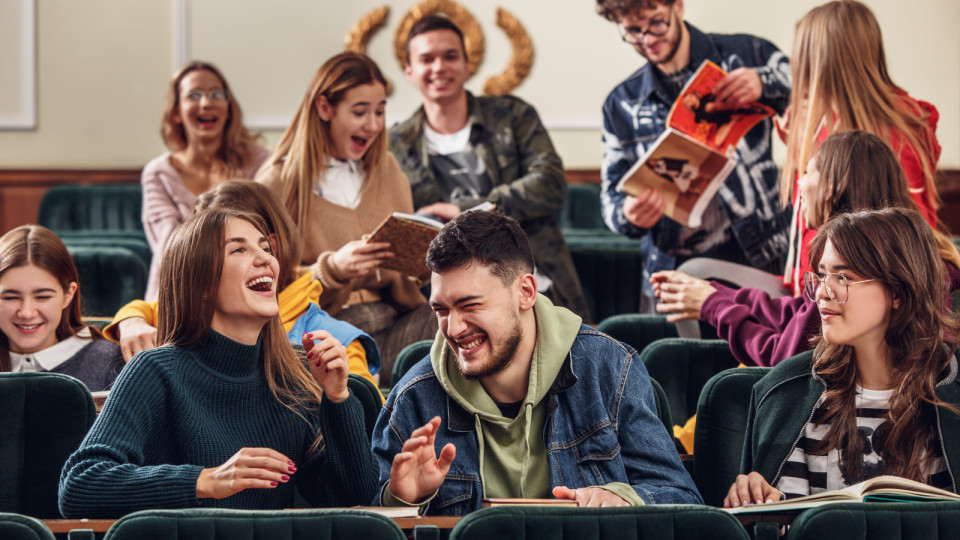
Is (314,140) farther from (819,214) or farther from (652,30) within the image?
(819,214)

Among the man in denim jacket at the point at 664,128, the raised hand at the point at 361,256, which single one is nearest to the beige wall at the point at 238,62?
the man in denim jacket at the point at 664,128

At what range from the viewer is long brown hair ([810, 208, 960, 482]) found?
1.96m

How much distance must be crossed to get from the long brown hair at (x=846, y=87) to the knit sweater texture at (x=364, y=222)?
1.20 m

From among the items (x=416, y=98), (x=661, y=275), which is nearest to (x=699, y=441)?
(x=661, y=275)

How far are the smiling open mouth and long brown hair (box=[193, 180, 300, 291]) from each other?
45 centimetres

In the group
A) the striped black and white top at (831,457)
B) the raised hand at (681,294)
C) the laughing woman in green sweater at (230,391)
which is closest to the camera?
the laughing woman in green sweater at (230,391)

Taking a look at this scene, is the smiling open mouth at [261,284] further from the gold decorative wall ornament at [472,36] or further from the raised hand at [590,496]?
the gold decorative wall ornament at [472,36]

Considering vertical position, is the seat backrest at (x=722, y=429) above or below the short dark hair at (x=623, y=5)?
below

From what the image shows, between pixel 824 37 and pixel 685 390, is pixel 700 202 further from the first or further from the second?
pixel 685 390

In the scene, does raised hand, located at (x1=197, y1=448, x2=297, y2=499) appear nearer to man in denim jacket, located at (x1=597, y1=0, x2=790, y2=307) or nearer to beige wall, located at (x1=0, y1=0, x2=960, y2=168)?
man in denim jacket, located at (x1=597, y1=0, x2=790, y2=307)

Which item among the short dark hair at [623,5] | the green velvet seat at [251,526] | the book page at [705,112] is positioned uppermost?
the short dark hair at [623,5]

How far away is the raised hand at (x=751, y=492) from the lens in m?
1.91

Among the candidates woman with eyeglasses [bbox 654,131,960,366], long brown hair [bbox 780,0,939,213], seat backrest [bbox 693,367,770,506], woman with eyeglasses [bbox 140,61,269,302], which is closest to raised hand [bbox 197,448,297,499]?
seat backrest [bbox 693,367,770,506]

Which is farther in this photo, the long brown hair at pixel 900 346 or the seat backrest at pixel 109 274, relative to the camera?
the seat backrest at pixel 109 274
